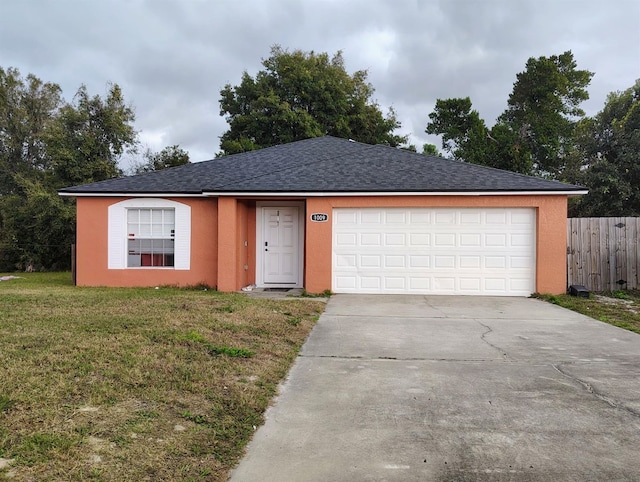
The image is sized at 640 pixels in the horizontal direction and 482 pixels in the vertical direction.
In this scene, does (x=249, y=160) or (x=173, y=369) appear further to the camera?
(x=249, y=160)

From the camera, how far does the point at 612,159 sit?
23.2m

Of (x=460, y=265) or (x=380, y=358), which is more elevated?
(x=460, y=265)

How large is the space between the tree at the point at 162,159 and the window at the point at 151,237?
12.9 m

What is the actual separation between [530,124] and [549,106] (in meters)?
1.87

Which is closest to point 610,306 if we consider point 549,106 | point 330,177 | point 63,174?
point 330,177

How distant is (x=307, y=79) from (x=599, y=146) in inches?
673

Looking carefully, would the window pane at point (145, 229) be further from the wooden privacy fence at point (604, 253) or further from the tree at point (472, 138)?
the tree at point (472, 138)

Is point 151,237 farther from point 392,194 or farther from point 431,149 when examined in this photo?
point 431,149

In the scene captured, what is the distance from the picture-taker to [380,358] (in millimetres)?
5316

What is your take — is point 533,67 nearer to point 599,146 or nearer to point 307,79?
point 599,146

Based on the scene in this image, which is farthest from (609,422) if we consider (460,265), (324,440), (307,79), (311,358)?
(307,79)

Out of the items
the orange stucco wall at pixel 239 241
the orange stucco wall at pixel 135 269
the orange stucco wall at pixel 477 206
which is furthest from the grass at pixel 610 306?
the orange stucco wall at pixel 135 269

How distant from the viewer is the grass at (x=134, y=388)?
271 centimetres

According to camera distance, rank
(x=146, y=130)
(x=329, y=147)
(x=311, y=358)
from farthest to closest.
A: 1. (x=146, y=130)
2. (x=329, y=147)
3. (x=311, y=358)
